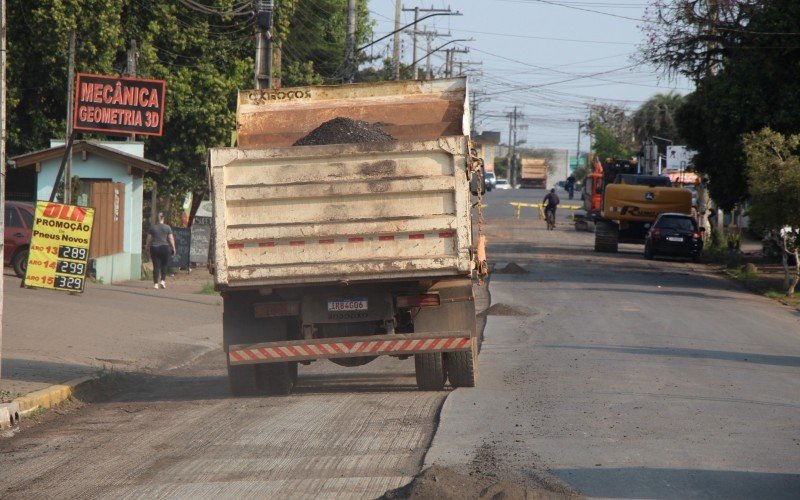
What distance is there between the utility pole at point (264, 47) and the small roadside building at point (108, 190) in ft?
18.8

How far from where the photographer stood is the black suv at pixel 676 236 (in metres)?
34.9

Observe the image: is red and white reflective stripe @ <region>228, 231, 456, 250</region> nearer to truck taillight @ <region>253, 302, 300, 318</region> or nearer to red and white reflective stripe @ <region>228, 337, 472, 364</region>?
truck taillight @ <region>253, 302, 300, 318</region>

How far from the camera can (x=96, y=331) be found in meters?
17.0

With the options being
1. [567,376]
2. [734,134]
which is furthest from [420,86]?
[734,134]

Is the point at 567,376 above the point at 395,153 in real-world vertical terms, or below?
below

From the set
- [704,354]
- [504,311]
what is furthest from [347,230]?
[504,311]

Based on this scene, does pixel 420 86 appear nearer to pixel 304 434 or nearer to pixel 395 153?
pixel 395 153

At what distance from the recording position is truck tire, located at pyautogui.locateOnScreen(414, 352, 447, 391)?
11.5 meters

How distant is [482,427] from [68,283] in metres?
13.8

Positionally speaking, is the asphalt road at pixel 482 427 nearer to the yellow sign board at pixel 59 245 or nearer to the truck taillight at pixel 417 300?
the truck taillight at pixel 417 300

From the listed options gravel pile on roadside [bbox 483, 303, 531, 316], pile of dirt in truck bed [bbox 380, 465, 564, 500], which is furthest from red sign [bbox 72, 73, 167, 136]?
pile of dirt in truck bed [bbox 380, 465, 564, 500]

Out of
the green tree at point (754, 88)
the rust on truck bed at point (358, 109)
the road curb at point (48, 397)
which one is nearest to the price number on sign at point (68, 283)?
the road curb at point (48, 397)

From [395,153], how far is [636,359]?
17.5 feet

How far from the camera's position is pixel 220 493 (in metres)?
7.12
